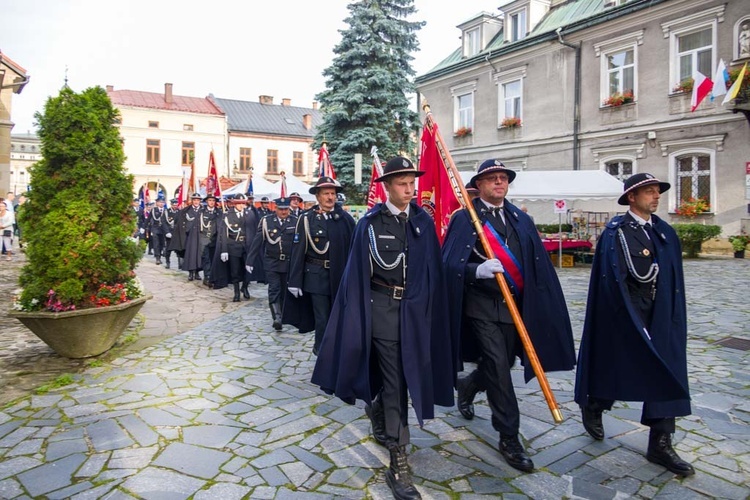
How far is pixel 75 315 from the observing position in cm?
639

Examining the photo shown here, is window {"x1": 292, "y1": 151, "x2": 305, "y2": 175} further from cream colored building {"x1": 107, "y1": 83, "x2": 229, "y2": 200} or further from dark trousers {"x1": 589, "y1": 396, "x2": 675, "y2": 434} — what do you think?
dark trousers {"x1": 589, "y1": 396, "x2": 675, "y2": 434}

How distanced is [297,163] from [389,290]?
181 ft

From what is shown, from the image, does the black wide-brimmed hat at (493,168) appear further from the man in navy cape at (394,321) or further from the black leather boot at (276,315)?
the black leather boot at (276,315)

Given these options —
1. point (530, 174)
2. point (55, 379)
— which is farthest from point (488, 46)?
point (55, 379)

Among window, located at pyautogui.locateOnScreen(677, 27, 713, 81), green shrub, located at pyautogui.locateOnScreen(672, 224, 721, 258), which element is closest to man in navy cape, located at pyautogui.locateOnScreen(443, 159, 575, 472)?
green shrub, located at pyautogui.locateOnScreen(672, 224, 721, 258)

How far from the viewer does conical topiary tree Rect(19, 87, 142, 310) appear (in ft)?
21.4

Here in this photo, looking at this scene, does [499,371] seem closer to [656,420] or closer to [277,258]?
[656,420]

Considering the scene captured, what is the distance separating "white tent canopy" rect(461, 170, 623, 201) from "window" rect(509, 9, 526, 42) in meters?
11.6

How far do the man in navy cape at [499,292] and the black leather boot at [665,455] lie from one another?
776mm

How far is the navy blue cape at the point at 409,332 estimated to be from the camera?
3986 millimetres

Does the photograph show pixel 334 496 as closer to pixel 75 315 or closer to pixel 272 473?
pixel 272 473

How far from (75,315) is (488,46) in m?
26.3

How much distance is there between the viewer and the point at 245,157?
55125 millimetres

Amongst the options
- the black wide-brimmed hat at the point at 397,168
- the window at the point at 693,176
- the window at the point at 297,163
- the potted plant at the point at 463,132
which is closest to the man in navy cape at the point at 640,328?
the black wide-brimmed hat at the point at 397,168
